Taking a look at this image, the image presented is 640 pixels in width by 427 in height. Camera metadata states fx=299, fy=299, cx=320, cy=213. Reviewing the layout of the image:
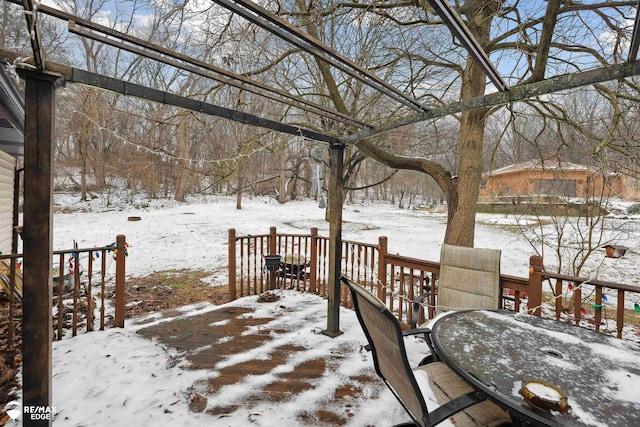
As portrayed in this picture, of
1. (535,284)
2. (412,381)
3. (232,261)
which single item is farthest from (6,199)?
(535,284)

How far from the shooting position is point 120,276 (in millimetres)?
3473

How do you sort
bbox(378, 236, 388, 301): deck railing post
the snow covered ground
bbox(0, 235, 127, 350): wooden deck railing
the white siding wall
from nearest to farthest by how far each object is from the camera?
the snow covered ground, bbox(0, 235, 127, 350): wooden deck railing, bbox(378, 236, 388, 301): deck railing post, the white siding wall

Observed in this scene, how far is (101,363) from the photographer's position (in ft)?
8.94

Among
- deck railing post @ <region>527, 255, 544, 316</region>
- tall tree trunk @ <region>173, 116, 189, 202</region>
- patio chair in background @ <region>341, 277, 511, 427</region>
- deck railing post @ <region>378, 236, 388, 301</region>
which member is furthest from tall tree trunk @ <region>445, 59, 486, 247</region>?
tall tree trunk @ <region>173, 116, 189, 202</region>

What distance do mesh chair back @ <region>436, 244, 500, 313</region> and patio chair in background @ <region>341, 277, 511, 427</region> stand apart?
44.6 inches

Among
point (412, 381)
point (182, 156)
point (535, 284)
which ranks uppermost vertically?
point (182, 156)

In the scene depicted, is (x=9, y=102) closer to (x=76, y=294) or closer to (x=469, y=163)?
(x=76, y=294)

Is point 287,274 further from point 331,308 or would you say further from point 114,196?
point 114,196

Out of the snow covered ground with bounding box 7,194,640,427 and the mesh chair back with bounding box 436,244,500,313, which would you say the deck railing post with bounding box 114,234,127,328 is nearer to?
the snow covered ground with bounding box 7,194,640,427

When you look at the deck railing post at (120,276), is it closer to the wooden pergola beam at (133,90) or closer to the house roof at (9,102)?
the house roof at (9,102)

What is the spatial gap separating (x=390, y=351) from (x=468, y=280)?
1.83 meters

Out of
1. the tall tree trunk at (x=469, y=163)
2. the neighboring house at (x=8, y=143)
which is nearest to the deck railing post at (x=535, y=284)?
the tall tree trunk at (x=469, y=163)

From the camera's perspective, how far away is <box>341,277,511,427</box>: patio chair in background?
51.3 inches

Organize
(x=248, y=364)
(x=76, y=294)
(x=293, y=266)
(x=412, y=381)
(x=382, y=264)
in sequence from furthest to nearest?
(x=293, y=266) → (x=382, y=264) → (x=76, y=294) → (x=248, y=364) → (x=412, y=381)
